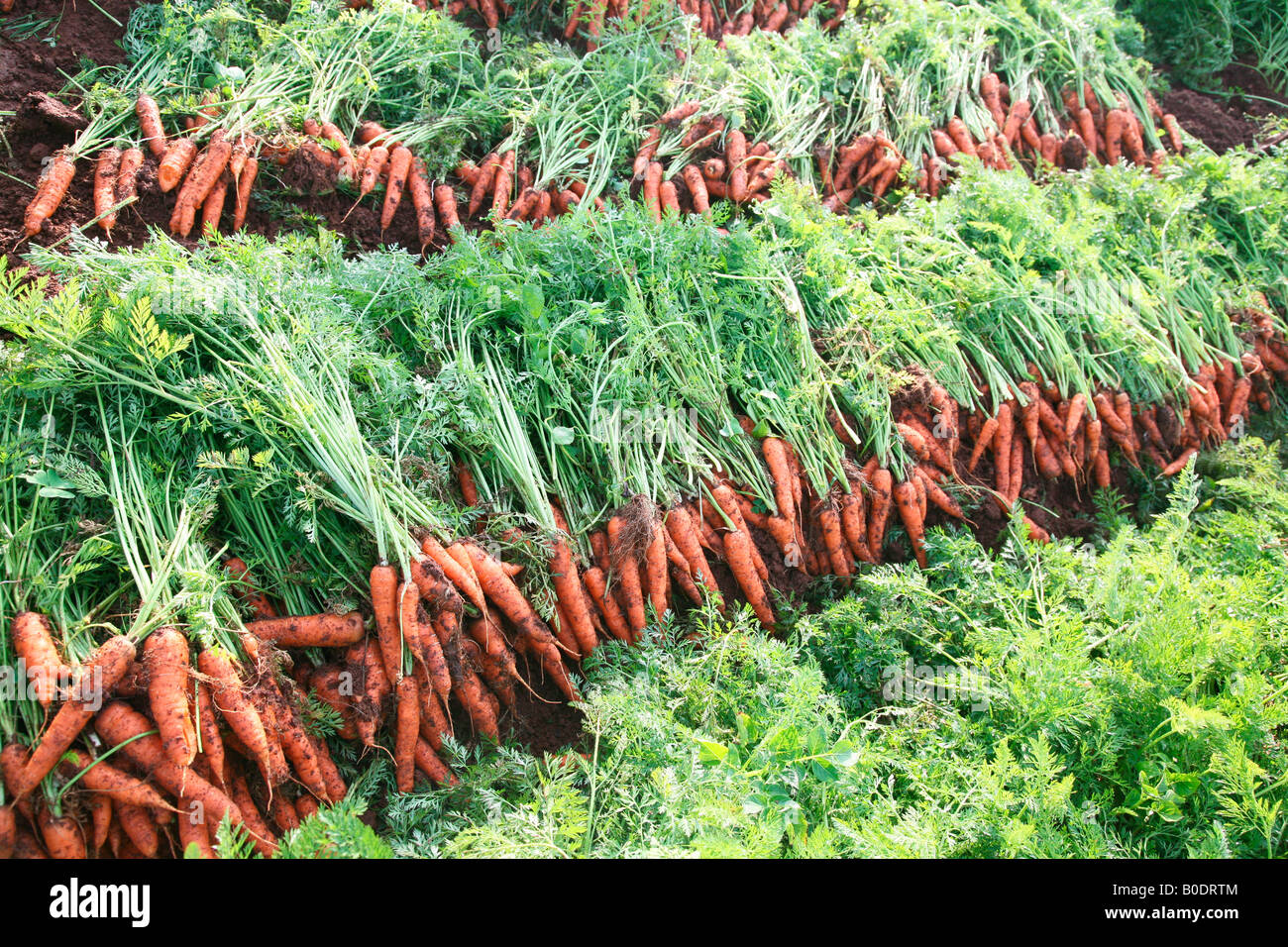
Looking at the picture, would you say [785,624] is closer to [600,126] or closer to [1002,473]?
[1002,473]

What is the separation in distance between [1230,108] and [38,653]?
7952mm

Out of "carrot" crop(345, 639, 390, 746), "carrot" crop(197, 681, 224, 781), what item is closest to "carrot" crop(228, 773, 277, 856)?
"carrot" crop(197, 681, 224, 781)

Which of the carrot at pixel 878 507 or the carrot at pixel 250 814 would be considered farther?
the carrot at pixel 878 507

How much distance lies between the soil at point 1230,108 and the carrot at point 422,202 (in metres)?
5.48

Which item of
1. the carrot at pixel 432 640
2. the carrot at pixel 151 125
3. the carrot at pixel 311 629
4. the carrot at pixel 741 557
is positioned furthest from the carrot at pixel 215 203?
the carrot at pixel 741 557

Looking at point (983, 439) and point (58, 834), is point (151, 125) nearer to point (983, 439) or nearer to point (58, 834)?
point (58, 834)

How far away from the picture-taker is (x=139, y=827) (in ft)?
6.78

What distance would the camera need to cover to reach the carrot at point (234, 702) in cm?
210

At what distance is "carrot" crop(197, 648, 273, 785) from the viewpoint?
2.10m

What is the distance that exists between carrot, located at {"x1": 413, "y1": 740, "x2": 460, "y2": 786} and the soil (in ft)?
21.3

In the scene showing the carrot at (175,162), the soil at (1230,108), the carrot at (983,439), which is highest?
the soil at (1230,108)

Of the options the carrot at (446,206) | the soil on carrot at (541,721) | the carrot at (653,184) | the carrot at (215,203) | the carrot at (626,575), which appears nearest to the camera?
the soil on carrot at (541,721)

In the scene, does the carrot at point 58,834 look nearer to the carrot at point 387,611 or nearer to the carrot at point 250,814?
the carrot at point 250,814

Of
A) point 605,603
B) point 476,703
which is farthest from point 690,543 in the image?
point 476,703
